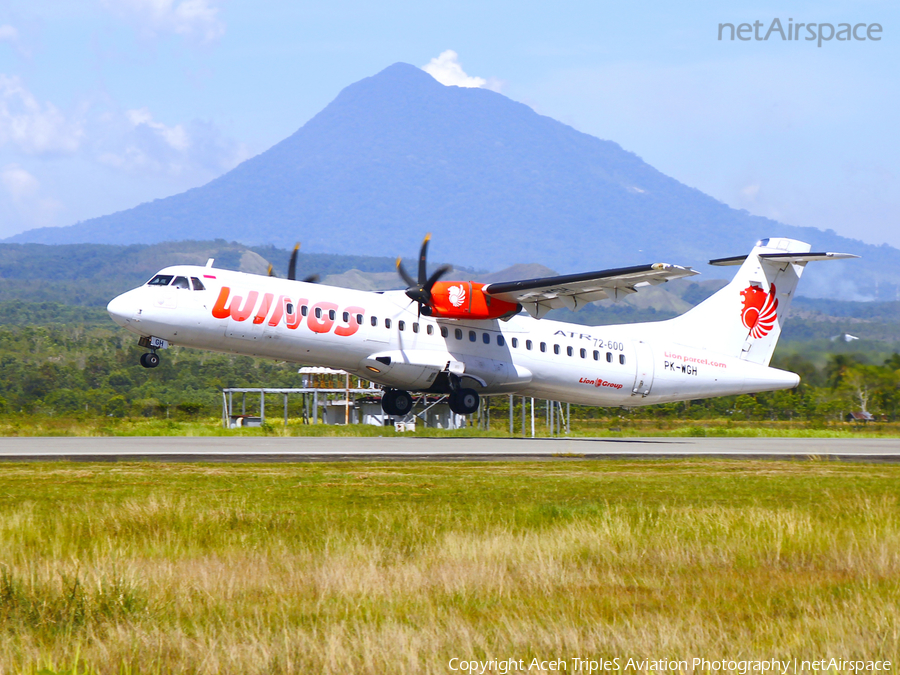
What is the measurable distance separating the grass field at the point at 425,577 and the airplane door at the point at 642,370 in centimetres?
2074

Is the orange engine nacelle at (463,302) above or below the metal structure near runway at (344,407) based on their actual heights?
above

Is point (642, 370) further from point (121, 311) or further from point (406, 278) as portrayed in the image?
point (121, 311)

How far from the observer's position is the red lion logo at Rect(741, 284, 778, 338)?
124 ft

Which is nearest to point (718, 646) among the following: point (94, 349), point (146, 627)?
point (146, 627)

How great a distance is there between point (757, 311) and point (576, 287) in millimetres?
8832

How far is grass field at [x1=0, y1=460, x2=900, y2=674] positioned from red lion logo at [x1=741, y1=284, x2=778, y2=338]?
75.6 ft

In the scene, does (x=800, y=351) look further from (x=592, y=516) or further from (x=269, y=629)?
(x=269, y=629)

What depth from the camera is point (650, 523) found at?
11.9m

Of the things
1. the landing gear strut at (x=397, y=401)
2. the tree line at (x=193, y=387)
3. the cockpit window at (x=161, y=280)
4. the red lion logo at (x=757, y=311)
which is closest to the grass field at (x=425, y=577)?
the cockpit window at (x=161, y=280)

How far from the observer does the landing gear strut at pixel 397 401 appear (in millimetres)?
34125

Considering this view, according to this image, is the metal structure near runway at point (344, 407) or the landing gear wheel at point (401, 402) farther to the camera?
the metal structure near runway at point (344, 407)

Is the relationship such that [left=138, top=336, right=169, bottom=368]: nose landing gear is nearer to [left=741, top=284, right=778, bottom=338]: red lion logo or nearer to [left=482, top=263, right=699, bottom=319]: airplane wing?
[left=482, top=263, right=699, bottom=319]: airplane wing

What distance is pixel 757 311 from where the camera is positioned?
1492 inches

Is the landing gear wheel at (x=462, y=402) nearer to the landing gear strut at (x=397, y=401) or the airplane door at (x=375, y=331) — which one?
the landing gear strut at (x=397, y=401)
